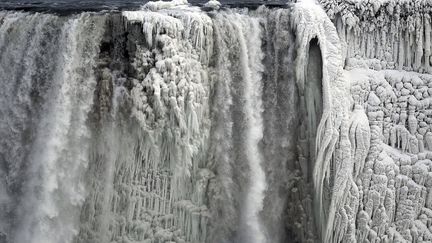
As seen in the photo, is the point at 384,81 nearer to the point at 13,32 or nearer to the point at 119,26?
the point at 119,26

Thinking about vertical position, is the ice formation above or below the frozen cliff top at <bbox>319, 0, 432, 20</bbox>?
below

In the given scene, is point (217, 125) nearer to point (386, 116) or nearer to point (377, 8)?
point (386, 116)

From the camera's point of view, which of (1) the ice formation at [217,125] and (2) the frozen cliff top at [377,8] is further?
(2) the frozen cliff top at [377,8]

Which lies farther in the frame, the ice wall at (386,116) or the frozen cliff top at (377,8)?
the frozen cliff top at (377,8)

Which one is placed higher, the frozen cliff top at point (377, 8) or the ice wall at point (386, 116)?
the frozen cliff top at point (377, 8)

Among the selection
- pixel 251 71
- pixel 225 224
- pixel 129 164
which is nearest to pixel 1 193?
pixel 129 164

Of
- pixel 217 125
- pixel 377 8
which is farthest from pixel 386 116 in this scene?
pixel 217 125

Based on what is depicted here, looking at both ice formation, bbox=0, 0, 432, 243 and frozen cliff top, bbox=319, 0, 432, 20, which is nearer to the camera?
ice formation, bbox=0, 0, 432, 243

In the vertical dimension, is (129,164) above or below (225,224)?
above

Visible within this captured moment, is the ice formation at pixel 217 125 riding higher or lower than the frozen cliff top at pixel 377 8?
lower
